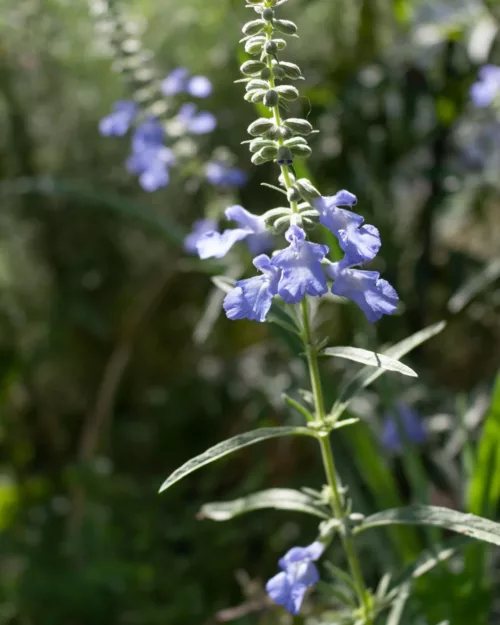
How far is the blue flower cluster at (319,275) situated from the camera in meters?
0.64

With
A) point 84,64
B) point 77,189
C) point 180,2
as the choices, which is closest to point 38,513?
point 77,189

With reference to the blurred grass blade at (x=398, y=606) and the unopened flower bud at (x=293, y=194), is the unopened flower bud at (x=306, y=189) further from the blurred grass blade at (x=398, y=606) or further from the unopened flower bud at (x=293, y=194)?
the blurred grass blade at (x=398, y=606)

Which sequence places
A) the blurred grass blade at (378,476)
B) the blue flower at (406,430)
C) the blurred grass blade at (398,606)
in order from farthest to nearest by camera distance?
the blue flower at (406,430) < the blurred grass blade at (378,476) < the blurred grass blade at (398,606)

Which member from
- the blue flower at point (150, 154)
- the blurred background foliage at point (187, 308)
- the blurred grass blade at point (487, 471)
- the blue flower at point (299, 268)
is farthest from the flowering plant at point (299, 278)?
the blue flower at point (150, 154)

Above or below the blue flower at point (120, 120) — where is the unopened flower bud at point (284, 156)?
below

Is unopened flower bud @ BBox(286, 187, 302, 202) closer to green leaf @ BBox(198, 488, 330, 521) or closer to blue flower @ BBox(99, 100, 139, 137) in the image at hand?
green leaf @ BBox(198, 488, 330, 521)

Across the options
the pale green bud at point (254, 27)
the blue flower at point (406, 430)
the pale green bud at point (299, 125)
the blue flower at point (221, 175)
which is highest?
the pale green bud at point (254, 27)

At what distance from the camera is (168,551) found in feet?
4.97

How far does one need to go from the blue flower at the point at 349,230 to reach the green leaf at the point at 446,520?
10.3 inches

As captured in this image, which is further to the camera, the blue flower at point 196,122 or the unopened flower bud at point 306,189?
the blue flower at point 196,122

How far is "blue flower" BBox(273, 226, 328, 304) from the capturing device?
635 mm

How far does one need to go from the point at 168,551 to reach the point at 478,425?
0.63 m

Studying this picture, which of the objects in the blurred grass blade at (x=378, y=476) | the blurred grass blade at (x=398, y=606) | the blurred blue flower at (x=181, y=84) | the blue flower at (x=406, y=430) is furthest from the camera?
the blue flower at (x=406, y=430)

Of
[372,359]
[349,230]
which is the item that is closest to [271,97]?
[349,230]
